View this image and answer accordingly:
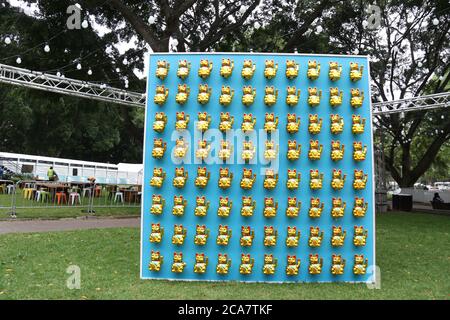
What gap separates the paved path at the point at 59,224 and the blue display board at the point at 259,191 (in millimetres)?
5904

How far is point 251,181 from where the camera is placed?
6418mm

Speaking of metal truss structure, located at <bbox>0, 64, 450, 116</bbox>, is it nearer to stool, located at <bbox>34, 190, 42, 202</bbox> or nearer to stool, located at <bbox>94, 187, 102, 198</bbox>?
stool, located at <bbox>94, 187, 102, 198</bbox>

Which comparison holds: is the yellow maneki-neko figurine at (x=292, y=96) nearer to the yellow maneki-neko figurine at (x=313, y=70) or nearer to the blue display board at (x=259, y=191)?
the blue display board at (x=259, y=191)

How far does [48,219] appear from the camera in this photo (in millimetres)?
13383

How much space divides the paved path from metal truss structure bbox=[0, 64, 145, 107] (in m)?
4.87

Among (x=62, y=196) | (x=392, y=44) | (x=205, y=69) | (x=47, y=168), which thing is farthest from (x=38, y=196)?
(x=392, y=44)

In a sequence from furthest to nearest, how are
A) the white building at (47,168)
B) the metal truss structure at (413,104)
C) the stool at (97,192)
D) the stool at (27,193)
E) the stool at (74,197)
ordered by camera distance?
the white building at (47,168) < the stool at (97,192) < the stool at (27,193) < the stool at (74,197) < the metal truss structure at (413,104)

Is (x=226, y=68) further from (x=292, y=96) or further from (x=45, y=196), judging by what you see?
(x=45, y=196)

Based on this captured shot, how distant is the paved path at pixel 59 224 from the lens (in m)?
11.1

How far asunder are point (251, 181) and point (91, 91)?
12955mm

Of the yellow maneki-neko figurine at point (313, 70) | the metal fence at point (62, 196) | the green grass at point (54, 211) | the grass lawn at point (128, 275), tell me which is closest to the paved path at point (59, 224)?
the green grass at point (54, 211)

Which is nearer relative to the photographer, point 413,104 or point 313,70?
point 313,70

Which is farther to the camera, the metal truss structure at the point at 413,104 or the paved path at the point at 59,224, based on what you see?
the metal truss structure at the point at 413,104

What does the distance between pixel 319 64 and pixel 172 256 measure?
11.8 feet
